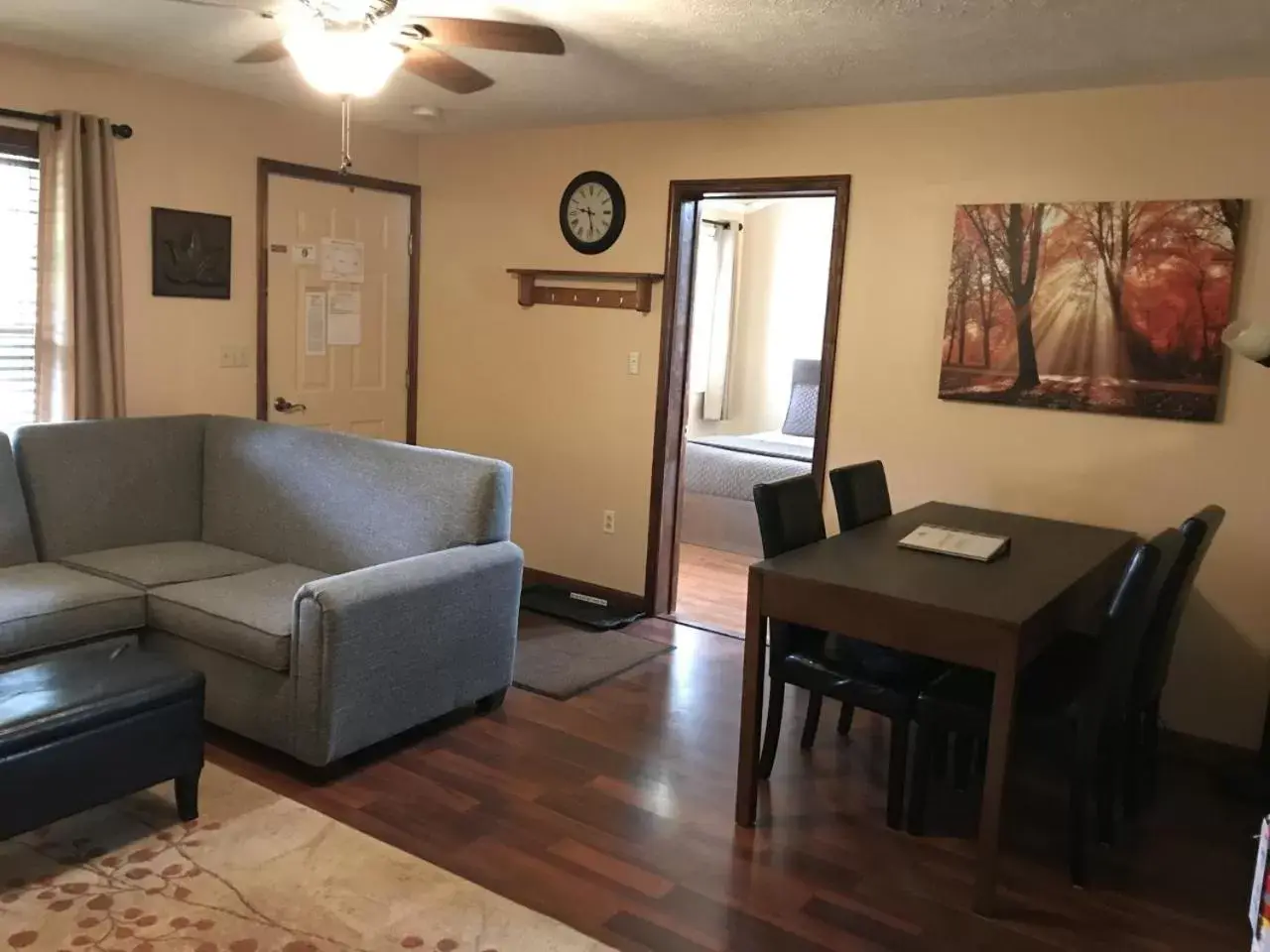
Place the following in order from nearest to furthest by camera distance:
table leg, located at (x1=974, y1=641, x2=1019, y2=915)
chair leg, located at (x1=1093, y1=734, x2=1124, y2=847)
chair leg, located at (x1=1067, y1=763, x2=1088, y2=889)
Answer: table leg, located at (x1=974, y1=641, x2=1019, y2=915) → chair leg, located at (x1=1067, y1=763, x2=1088, y2=889) → chair leg, located at (x1=1093, y1=734, x2=1124, y2=847)

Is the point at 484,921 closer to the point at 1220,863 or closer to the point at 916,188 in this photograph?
the point at 1220,863

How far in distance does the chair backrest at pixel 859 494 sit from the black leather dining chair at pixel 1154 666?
1.01 meters

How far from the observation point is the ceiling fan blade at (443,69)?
295cm

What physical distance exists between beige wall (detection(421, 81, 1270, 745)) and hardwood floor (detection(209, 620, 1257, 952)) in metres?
0.99

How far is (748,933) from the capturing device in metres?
2.43

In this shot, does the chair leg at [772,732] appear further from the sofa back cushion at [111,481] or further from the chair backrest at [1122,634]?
the sofa back cushion at [111,481]

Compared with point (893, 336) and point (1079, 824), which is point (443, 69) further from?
point (1079, 824)

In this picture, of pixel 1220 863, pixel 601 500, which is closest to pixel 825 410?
pixel 601 500

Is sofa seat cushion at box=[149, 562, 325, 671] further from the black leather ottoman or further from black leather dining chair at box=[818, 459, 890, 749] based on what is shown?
black leather dining chair at box=[818, 459, 890, 749]

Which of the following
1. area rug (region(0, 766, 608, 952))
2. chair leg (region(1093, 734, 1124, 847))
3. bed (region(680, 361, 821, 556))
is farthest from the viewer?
bed (region(680, 361, 821, 556))

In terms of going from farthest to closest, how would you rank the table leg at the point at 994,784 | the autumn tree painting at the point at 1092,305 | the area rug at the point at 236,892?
the autumn tree painting at the point at 1092,305 → the table leg at the point at 994,784 → the area rug at the point at 236,892

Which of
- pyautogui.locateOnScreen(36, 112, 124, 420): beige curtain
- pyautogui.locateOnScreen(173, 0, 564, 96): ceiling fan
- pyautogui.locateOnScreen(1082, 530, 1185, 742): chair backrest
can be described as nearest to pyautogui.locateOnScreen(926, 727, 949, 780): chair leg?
pyautogui.locateOnScreen(1082, 530, 1185, 742): chair backrest

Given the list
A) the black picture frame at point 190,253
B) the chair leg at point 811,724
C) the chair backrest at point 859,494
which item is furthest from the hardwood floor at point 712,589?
the black picture frame at point 190,253

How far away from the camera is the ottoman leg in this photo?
9.07 feet
